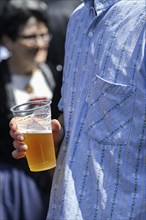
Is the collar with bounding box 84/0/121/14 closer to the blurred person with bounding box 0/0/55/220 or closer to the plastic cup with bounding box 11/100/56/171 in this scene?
the plastic cup with bounding box 11/100/56/171

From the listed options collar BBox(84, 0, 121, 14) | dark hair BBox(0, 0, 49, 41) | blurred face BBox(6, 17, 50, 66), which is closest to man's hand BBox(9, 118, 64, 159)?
collar BBox(84, 0, 121, 14)

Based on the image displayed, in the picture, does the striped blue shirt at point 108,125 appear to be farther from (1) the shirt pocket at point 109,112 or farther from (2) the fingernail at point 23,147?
(2) the fingernail at point 23,147

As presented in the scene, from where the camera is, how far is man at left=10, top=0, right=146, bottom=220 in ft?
7.43

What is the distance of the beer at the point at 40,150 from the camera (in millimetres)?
2434

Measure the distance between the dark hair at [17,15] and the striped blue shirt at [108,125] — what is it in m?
3.04

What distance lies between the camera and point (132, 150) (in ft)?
7.43

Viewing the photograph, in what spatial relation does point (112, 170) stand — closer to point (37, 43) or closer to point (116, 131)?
point (116, 131)

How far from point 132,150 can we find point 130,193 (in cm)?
14

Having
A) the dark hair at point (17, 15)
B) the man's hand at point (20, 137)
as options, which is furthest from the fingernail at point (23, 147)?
the dark hair at point (17, 15)

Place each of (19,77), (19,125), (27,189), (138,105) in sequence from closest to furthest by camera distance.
Answer: (138,105) < (19,125) < (27,189) < (19,77)

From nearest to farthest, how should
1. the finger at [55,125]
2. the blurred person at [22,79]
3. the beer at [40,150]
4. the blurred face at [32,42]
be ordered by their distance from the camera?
the beer at [40,150] → the finger at [55,125] → the blurred person at [22,79] → the blurred face at [32,42]

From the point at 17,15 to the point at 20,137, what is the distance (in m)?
3.21

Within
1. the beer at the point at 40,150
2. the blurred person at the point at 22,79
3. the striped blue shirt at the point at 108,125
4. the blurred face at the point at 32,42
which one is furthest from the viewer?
the blurred face at the point at 32,42

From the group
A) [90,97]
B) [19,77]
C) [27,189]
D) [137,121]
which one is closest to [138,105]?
[137,121]
